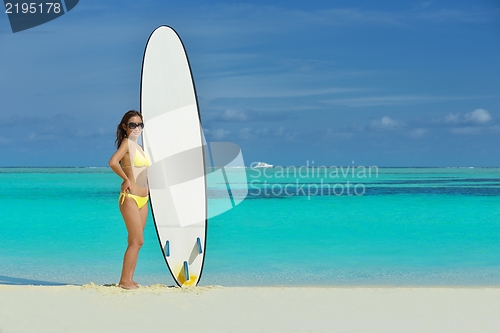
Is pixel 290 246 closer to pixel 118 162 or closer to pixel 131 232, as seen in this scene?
pixel 131 232

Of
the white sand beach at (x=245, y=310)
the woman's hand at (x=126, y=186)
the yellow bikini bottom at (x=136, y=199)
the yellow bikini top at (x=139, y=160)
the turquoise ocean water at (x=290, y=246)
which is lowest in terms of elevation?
the turquoise ocean water at (x=290, y=246)

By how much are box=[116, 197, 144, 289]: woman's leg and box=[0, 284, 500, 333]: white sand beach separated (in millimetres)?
149

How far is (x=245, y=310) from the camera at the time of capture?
15.8ft

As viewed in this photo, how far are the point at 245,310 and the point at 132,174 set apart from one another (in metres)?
1.50

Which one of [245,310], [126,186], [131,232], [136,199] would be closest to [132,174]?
[126,186]

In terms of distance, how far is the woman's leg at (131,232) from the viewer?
519cm

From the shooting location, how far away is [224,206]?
23438 millimetres

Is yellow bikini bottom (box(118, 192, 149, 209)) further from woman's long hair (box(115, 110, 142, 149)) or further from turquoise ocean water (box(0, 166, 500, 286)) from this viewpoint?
turquoise ocean water (box(0, 166, 500, 286))

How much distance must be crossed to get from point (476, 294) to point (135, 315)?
3.10 meters

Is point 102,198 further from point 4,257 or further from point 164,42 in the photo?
point 164,42

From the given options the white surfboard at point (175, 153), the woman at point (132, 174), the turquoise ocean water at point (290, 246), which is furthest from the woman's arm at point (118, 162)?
the turquoise ocean water at point (290, 246)

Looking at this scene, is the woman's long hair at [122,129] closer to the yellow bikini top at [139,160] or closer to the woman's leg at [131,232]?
the yellow bikini top at [139,160]

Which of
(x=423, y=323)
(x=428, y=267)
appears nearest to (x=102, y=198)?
(x=428, y=267)

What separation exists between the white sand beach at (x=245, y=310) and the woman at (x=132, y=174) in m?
0.52
